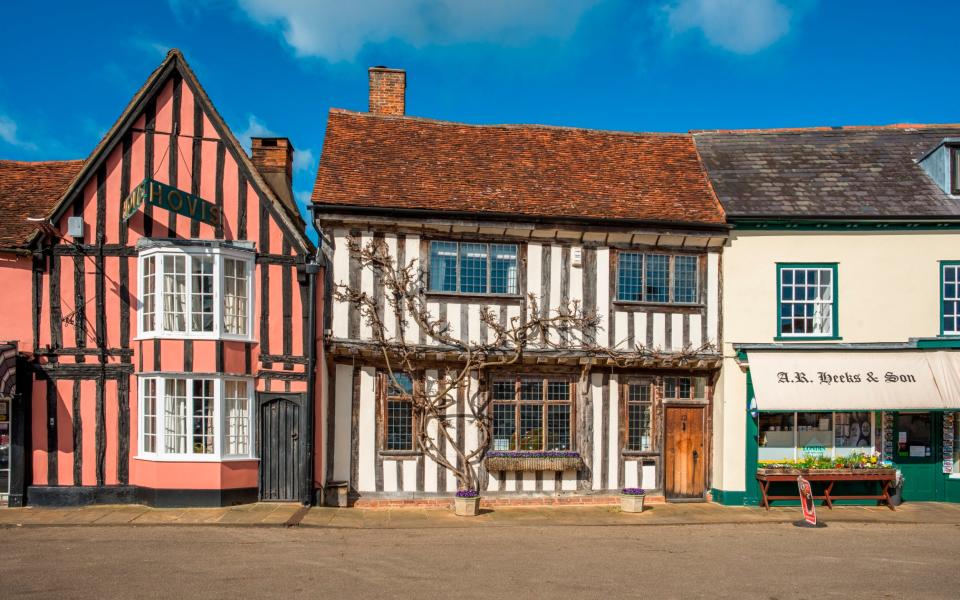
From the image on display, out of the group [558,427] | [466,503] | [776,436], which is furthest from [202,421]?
[776,436]

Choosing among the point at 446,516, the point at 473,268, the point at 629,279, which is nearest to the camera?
the point at 446,516

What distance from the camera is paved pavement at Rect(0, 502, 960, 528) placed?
13.1 m

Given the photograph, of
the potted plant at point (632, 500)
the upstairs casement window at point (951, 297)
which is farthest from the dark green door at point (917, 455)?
the potted plant at point (632, 500)

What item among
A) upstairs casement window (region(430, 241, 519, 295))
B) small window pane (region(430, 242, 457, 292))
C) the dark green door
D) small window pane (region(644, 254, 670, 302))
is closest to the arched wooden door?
small window pane (region(430, 242, 457, 292))

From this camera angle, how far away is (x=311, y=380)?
14.7 metres

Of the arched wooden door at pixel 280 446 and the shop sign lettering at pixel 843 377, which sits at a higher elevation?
the shop sign lettering at pixel 843 377

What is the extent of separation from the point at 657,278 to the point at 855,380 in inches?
169

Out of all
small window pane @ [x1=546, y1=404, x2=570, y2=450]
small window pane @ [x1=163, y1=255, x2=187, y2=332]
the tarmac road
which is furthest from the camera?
small window pane @ [x1=546, y1=404, x2=570, y2=450]

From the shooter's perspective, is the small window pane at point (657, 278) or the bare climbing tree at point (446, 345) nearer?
the bare climbing tree at point (446, 345)

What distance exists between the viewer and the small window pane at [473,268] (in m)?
15.5

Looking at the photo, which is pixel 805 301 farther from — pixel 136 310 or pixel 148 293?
pixel 136 310

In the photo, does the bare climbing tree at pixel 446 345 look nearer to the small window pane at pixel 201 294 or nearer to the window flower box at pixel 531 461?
the window flower box at pixel 531 461

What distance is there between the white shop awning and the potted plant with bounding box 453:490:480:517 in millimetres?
5721

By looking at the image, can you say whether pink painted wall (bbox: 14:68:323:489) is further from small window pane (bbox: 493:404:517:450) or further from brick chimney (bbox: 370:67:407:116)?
brick chimney (bbox: 370:67:407:116)
